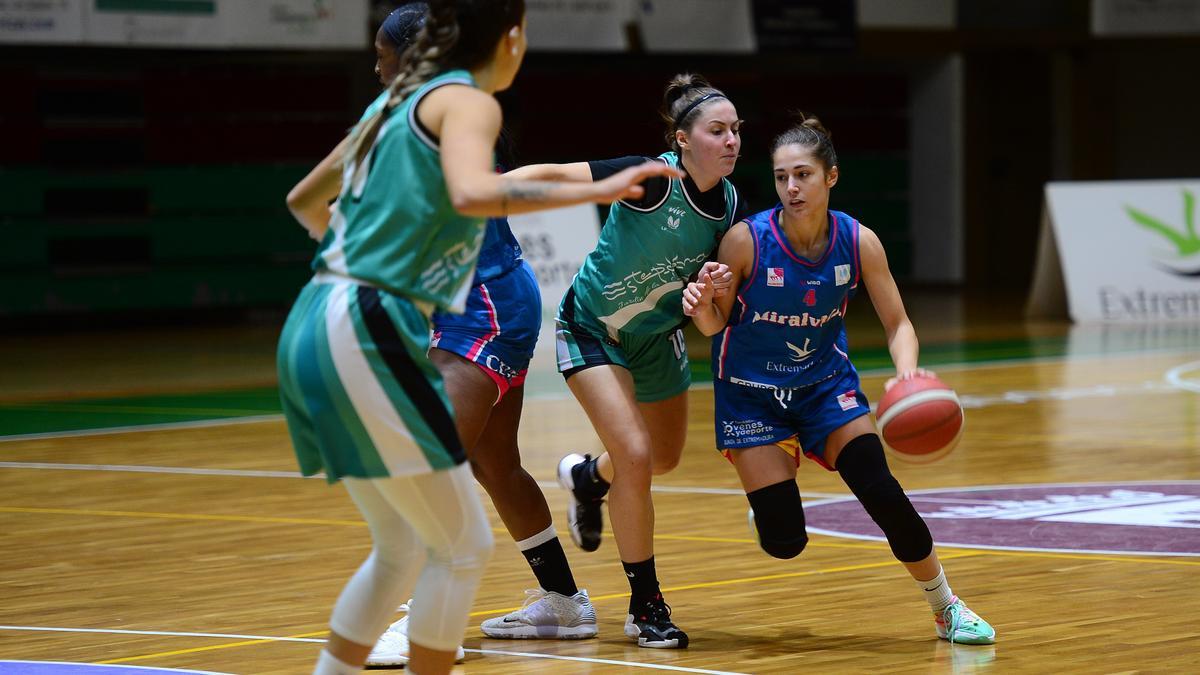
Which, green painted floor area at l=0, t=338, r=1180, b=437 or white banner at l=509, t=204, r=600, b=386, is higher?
white banner at l=509, t=204, r=600, b=386

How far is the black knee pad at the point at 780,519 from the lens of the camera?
16.5 ft

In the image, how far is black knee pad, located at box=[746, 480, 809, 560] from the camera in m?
5.02

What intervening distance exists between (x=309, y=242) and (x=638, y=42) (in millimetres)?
4387

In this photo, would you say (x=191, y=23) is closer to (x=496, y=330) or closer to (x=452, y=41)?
(x=496, y=330)

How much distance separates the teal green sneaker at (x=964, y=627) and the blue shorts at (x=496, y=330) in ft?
4.55

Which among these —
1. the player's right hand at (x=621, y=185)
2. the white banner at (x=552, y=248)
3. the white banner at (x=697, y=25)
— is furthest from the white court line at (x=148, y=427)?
the white banner at (x=697, y=25)

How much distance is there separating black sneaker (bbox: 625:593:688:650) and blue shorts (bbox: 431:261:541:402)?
2.43 feet

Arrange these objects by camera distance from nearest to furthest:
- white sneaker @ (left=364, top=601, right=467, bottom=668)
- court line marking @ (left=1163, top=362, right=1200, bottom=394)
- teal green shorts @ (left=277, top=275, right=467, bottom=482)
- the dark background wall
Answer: teal green shorts @ (left=277, top=275, right=467, bottom=482)
white sneaker @ (left=364, top=601, right=467, bottom=668)
court line marking @ (left=1163, top=362, right=1200, bottom=394)
the dark background wall

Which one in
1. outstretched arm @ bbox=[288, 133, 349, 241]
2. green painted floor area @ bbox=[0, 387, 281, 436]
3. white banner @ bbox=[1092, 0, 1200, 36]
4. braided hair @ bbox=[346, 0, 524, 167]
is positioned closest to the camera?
braided hair @ bbox=[346, 0, 524, 167]

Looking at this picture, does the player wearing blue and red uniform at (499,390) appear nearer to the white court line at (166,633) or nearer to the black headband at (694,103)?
the white court line at (166,633)

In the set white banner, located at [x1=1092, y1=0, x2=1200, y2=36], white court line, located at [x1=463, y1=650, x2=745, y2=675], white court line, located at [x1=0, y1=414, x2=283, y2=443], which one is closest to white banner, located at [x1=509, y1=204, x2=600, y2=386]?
white court line, located at [x1=0, y1=414, x2=283, y2=443]

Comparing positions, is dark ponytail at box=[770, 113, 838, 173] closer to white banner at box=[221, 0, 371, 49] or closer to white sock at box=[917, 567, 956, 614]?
white sock at box=[917, 567, 956, 614]

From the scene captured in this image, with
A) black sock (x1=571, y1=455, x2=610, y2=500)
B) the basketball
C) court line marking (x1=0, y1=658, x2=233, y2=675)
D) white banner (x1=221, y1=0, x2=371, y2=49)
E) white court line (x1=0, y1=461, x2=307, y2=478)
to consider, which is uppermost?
white banner (x1=221, y1=0, x2=371, y2=49)

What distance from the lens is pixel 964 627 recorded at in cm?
483
